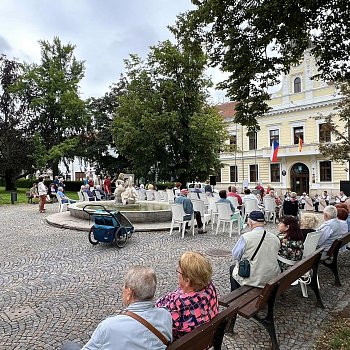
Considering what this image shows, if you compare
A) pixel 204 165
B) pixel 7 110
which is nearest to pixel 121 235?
pixel 204 165

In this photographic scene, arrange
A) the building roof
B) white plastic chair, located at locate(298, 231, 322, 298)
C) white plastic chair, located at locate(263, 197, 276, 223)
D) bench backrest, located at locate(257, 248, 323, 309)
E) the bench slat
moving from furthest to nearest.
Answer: the building roof, white plastic chair, located at locate(263, 197, 276, 223), white plastic chair, located at locate(298, 231, 322, 298), the bench slat, bench backrest, located at locate(257, 248, 323, 309)

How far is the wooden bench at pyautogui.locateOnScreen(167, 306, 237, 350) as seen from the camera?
2336 mm

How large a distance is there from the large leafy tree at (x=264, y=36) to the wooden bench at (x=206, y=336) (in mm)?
5468

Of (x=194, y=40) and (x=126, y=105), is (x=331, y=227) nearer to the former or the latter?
(x=194, y=40)

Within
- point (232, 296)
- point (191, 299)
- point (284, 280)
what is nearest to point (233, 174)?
point (232, 296)

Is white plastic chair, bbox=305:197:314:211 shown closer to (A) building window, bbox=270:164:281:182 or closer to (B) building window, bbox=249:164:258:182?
(A) building window, bbox=270:164:281:182

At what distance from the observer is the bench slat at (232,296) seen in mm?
3675

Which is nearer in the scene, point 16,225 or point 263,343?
point 263,343

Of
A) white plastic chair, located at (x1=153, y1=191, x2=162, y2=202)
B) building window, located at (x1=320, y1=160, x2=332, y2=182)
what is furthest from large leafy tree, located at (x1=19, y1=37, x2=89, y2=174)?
building window, located at (x1=320, y1=160, x2=332, y2=182)

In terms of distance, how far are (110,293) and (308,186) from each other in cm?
3648

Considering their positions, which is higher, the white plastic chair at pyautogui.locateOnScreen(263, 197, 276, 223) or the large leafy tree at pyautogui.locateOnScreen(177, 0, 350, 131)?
the large leafy tree at pyautogui.locateOnScreen(177, 0, 350, 131)

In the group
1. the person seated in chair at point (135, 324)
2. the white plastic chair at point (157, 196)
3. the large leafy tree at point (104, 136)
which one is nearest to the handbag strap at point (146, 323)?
the person seated in chair at point (135, 324)

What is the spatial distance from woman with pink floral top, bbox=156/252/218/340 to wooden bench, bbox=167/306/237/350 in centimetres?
12

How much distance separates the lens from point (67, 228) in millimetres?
11758
